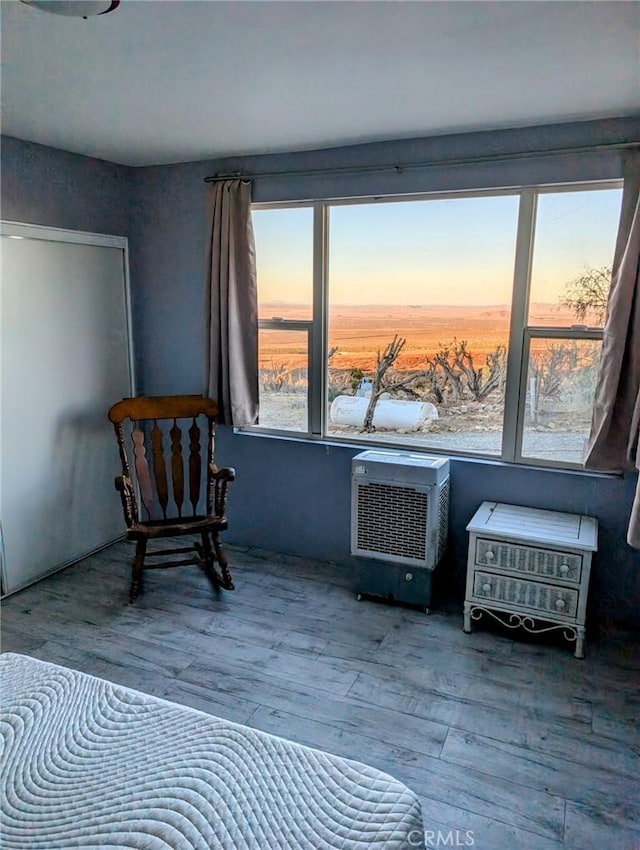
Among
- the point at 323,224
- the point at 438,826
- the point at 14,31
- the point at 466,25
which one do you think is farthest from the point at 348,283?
the point at 438,826

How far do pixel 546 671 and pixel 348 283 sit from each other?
7.23 feet

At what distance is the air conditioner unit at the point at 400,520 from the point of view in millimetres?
2965

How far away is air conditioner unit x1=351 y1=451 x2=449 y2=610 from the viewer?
296 centimetres

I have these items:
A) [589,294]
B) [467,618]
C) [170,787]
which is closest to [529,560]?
[467,618]

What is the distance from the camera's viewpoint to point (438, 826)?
1.82 meters

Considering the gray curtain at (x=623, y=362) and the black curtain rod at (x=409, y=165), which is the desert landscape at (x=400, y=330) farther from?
the black curtain rod at (x=409, y=165)

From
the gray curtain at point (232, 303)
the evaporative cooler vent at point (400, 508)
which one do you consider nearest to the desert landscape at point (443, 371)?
the gray curtain at point (232, 303)

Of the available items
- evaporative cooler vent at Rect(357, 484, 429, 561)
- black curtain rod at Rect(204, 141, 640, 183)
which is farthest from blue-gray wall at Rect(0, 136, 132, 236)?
evaporative cooler vent at Rect(357, 484, 429, 561)

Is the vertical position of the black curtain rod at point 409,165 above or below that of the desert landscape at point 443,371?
above

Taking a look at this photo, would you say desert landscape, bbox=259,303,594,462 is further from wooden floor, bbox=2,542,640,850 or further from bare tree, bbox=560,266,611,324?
wooden floor, bbox=2,542,640,850

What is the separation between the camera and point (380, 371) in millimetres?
3402

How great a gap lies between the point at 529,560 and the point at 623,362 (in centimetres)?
99

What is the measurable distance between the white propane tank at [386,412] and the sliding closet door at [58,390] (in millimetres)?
1468

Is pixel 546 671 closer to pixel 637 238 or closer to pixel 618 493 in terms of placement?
pixel 618 493
